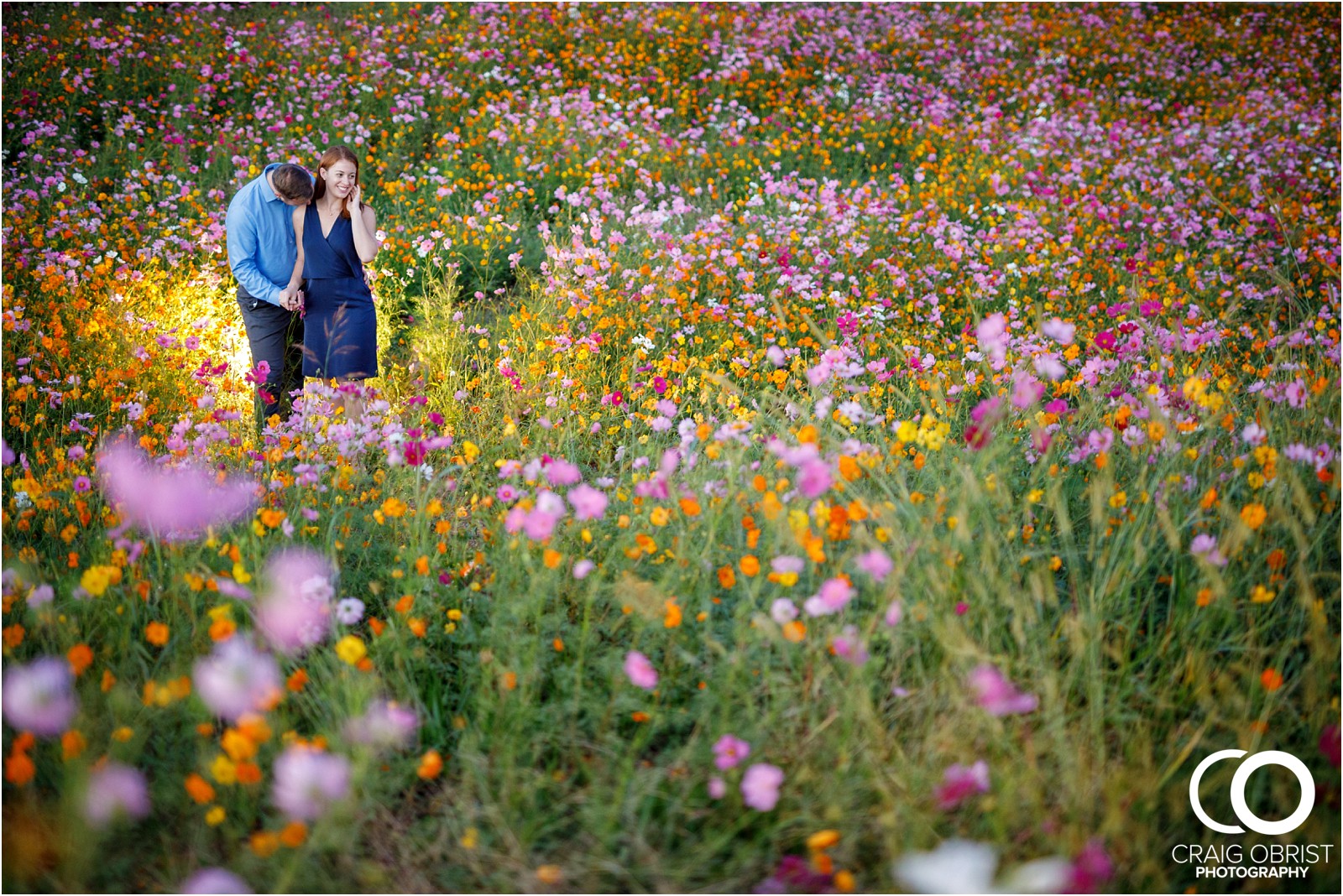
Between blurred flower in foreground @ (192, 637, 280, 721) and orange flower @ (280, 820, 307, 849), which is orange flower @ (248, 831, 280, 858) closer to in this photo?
orange flower @ (280, 820, 307, 849)

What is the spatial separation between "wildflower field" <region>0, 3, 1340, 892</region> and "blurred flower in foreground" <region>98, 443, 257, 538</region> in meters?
0.02

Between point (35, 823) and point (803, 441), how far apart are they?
1.94 m

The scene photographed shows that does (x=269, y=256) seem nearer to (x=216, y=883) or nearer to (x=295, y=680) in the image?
(x=295, y=680)

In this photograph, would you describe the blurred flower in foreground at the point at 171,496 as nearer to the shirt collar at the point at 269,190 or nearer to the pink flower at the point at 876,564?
the shirt collar at the point at 269,190

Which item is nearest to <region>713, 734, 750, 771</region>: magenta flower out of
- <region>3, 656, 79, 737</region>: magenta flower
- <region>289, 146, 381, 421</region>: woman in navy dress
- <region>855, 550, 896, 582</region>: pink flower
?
<region>855, 550, 896, 582</region>: pink flower

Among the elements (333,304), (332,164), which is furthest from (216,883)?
(332,164)

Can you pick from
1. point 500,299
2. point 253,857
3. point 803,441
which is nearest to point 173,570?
point 253,857

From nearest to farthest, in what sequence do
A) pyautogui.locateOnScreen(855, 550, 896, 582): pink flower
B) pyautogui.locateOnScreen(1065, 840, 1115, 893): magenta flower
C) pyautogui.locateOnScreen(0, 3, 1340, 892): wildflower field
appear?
1. pyautogui.locateOnScreen(1065, 840, 1115, 893): magenta flower
2. pyautogui.locateOnScreen(0, 3, 1340, 892): wildflower field
3. pyautogui.locateOnScreen(855, 550, 896, 582): pink flower

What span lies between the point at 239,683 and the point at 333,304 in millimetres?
2931

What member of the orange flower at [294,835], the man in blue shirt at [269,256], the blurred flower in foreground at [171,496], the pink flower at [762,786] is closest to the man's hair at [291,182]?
the man in blue shirt at [269,256]

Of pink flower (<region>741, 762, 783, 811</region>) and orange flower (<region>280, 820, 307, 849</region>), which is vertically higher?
orange flower (<region>280, 820, 307, 849</region>)

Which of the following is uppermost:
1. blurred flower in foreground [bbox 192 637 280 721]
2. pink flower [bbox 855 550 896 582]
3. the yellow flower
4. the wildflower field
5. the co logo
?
blurred flower in foreground [bbox 192 637 280 721]

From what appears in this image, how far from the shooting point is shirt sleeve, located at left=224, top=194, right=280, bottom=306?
3.89m

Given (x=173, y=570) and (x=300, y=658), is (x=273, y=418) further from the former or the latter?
(x=300, y=658)
